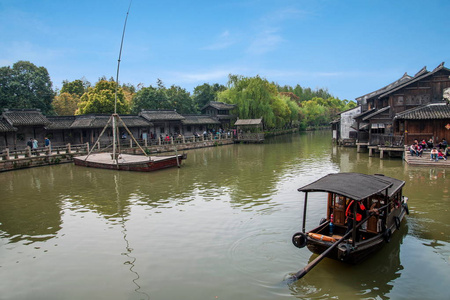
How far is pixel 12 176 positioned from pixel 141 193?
11396 mm

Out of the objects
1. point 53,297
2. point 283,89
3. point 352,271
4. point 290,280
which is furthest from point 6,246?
point 283,89

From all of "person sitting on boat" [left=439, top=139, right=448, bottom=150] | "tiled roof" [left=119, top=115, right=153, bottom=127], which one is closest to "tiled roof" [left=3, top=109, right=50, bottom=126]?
"tiled roof" [left=119, top=115, right=153, bottom=127]

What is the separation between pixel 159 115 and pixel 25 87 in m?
15.8

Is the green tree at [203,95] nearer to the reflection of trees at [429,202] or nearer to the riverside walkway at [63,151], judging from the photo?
the riverside walkway at [63,151]

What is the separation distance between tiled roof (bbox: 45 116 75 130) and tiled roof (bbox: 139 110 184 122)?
8.12m

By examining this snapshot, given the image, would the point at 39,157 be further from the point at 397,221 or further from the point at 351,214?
the point at 397,221

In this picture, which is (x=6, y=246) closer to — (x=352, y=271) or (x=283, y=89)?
(x=352, y=271)

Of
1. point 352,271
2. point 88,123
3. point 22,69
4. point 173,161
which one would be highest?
point 22,69

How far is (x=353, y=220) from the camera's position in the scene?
7344 mm

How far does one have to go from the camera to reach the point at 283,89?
110 metres

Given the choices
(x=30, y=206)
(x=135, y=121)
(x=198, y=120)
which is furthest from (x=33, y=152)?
(x=198, y=120)

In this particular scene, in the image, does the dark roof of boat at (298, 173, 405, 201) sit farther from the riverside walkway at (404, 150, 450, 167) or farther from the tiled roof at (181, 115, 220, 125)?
the tiled roof at (181, 115, 220, 125)

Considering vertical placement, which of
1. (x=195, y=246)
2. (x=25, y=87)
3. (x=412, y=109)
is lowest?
(x=195, y=246)

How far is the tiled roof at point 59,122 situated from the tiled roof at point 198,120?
46.0 feet
